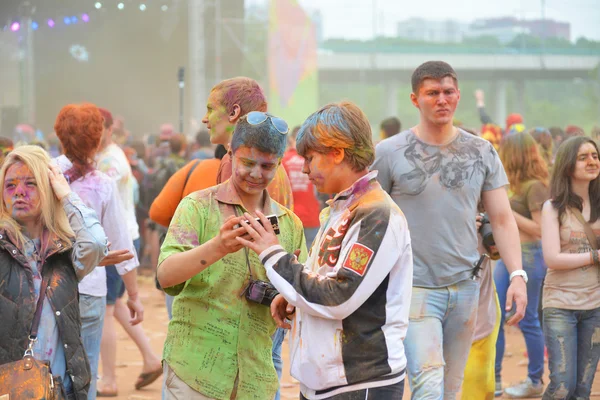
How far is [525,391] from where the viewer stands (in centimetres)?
681

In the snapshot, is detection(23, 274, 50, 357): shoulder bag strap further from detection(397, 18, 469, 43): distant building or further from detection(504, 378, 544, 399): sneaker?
detection(397, 18, 469, 43): distant building

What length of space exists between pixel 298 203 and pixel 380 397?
727 cm

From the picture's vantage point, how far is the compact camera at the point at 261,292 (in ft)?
10.2

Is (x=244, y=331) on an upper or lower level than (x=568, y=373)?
upper

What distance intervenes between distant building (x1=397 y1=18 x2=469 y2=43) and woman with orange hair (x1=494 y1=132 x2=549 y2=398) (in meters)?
13.4

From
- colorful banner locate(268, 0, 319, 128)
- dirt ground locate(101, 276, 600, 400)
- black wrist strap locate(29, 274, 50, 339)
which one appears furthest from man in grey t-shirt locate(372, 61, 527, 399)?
colorful banner locate(268, 0, 319, 128)

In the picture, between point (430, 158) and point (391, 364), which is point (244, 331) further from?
point (430, 158)

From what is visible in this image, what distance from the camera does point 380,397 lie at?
2732 mm

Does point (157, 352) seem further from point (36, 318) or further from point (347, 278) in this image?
point (347, 278)

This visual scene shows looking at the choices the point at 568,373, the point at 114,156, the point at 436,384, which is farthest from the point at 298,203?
the point at 436,384

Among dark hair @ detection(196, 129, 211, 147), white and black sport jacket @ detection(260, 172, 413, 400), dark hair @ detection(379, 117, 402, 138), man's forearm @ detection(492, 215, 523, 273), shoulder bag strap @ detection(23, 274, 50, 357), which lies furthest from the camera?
dark hair @ detection(196, 129, 211, 147)

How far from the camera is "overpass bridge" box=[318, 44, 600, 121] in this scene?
64.6 ft

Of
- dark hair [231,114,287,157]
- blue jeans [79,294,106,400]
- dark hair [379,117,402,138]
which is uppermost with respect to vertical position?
dark hair [231,114,287,157]

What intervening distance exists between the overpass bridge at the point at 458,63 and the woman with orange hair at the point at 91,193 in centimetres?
1489
